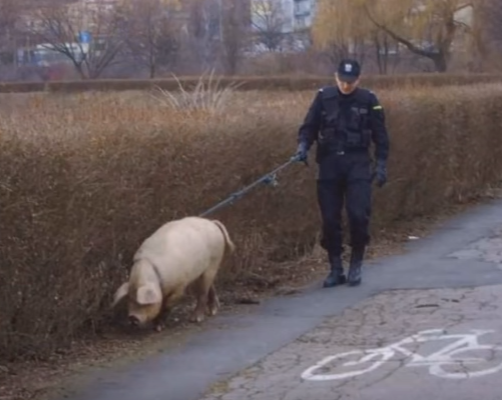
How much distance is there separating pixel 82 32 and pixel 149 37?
345cm

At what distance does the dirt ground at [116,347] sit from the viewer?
7.93 m

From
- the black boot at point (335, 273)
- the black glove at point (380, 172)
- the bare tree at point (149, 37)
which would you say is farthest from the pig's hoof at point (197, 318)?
the bare tree at point (149, 37)

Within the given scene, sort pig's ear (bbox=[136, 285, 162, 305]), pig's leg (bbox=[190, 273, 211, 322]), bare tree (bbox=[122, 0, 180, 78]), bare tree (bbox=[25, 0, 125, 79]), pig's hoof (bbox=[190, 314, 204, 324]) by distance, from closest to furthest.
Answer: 1. pig's ear (bbox=[136, 285, 162, 305])
2. pig's leg (bbox=[190, 273, 211, 322])
3. pig's hoof (bbox=[190, 314, 204, 324])
4. bare tree (bbox=[25, 0, 125, 79])
5. bare tree (bbox=[122, 0, 180, 78])

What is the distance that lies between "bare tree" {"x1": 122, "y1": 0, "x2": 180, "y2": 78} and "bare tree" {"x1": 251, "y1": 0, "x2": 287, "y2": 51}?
975 cm

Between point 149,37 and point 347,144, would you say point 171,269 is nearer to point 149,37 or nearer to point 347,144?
point 347,144

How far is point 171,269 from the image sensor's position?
9.04 m

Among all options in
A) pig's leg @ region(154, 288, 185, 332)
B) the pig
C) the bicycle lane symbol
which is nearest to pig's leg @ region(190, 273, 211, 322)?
the pig

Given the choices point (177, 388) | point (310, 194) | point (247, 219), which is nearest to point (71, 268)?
point (177, 388)

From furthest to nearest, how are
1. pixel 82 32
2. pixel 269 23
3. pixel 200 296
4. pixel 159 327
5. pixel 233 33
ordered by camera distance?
pixel 269 23 → pixel 233 33 → pixel 82 32 → pixel 200 296 → pixel 159 327

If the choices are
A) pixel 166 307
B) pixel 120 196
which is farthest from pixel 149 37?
pixel 166 307

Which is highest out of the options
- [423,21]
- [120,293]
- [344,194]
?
[423,21]

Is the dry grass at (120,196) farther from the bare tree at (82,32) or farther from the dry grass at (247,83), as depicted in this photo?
the bare tree at (82,32)

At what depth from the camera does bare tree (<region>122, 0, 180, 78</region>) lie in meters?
43.0

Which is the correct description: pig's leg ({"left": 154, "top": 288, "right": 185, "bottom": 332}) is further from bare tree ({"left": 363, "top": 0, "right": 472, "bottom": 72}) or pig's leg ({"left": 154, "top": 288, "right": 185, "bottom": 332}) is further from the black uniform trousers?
bare tree ({"left": 363, "top": 0, "right": 472, "bottom": 72})
